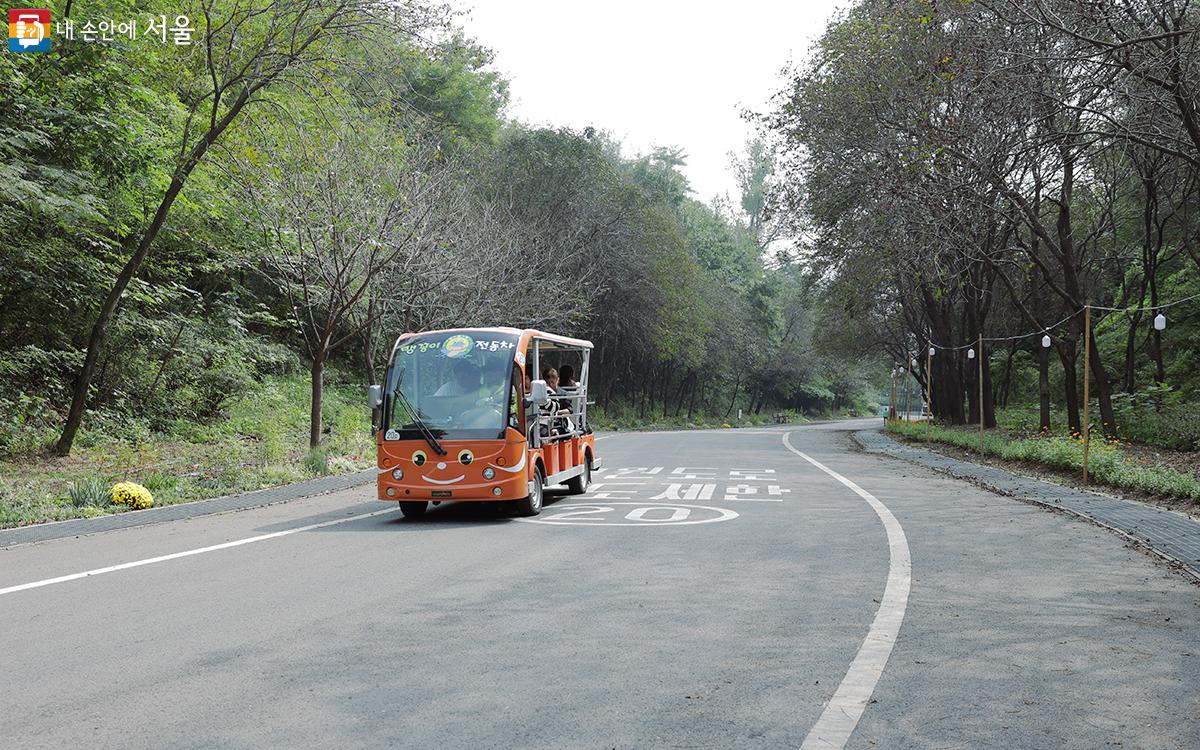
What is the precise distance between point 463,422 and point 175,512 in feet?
14.3

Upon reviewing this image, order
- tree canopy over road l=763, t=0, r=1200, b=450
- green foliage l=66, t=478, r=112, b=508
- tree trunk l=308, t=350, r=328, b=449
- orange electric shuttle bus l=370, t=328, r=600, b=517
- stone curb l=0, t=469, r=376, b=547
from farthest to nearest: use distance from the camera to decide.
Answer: tree trunk l=308, t=350, r=328, b=449
tree canopy over road l=763, t=0, r=1200, b=450
green foliage l=66, t=478, r=112, b=508
orange electric shuttle bus l=370, t=328, r=600, b=517
stone curb l=0, t=469, r=376, b=547

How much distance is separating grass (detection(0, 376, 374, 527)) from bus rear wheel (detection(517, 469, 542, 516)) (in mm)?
5527

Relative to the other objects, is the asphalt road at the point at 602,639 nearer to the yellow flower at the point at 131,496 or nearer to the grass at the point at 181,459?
the yellow flower at the point at 131,496

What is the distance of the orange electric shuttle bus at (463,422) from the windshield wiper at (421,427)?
13mm

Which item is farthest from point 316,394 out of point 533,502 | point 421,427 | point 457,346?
point 533,502

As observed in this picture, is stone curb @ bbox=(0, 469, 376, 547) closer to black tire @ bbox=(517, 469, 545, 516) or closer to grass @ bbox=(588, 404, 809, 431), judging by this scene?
black tire @ bbox=(517, 469, 545, 516)

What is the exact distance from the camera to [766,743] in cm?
434

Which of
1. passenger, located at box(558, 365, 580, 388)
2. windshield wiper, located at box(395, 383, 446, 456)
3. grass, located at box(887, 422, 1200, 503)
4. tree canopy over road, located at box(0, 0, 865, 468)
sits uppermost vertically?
tree canopy over road, located at box(0, 0, 865, 468)

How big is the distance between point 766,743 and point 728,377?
8461 cm

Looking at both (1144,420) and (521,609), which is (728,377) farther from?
(521,609)

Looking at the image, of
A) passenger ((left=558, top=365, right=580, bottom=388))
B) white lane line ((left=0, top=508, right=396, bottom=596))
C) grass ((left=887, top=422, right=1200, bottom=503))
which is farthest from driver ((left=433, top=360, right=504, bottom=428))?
grass ((left=887, top=422, right=1200, bottom=503))

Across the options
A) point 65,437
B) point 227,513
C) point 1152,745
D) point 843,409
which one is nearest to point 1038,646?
point 1152,745

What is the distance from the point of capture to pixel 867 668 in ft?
18.2

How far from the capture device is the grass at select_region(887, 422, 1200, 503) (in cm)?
1445
